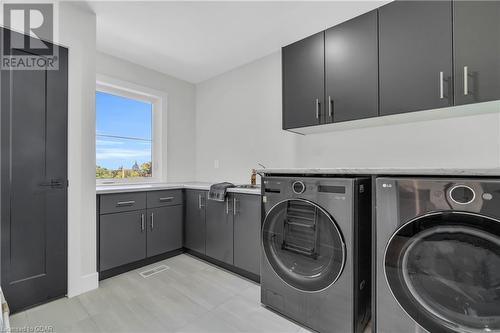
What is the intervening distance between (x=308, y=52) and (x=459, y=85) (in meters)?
1.14

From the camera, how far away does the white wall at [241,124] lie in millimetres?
2756

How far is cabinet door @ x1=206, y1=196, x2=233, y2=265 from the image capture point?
2373 millimetres

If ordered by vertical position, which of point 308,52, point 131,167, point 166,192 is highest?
point 308,52

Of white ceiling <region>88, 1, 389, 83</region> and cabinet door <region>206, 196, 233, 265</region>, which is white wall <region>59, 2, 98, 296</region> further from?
cabinet door <region>206, 196, 233, 265</region>

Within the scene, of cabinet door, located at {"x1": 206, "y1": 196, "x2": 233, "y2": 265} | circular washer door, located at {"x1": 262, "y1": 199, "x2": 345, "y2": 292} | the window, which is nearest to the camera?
circular washer door, located at {"x1": 262, "y1": 199, "x2": 345, "y2": 292}

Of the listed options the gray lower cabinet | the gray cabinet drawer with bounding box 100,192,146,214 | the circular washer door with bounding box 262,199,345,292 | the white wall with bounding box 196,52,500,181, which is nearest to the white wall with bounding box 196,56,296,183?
the white wall with bounding box 196,52,500,181

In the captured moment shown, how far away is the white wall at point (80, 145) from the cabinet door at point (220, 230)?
106 cm

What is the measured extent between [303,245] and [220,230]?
1.11 m

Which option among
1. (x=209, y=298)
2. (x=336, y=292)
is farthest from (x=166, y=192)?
(x=336, y=292)

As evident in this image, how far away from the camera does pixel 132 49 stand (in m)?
2.71

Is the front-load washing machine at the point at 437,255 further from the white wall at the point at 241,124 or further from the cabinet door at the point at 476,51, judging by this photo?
the white wall at the point at 241,124

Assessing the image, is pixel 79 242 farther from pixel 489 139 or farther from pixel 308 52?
pixel 489 139

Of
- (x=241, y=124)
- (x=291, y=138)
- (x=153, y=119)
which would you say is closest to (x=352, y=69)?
(x=291, y=138)

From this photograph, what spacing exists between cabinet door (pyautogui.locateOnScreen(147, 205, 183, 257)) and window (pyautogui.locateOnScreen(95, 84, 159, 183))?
0.82 m
